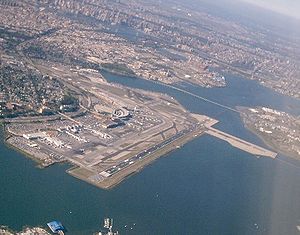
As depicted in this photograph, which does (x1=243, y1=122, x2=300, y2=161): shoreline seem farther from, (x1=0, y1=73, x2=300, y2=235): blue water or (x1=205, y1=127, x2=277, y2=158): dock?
(x1=0, y1=73, x2=300, y2=235): blue water

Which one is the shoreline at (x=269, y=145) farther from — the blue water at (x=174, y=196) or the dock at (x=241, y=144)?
the blue water at (x=174, y=196)

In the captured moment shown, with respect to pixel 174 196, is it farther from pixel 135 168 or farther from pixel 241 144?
pixel 241 144

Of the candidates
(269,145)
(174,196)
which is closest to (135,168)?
(174,196)

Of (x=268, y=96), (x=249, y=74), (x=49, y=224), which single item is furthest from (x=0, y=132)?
(x=249, y=74)

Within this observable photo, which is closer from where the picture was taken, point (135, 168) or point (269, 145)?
point (135, 168)

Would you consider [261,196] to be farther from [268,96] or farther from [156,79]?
[268,96]

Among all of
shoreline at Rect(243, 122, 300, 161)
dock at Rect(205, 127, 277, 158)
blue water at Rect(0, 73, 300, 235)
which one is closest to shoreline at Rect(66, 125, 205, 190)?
blue water at Rect(0, 73, 300, 235)
